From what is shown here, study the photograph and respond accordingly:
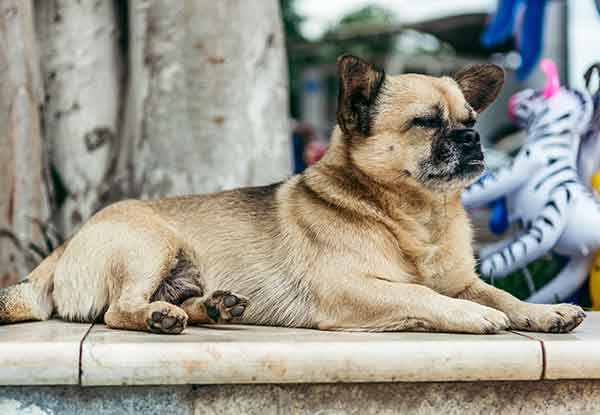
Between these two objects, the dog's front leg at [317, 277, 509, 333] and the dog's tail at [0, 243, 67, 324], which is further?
the dog's tail at [0, 243, 67, 324]

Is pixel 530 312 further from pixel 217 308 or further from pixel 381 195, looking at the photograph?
pixel 217 308

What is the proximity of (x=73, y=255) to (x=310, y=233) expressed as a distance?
101cm

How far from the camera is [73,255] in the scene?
3.32 metres

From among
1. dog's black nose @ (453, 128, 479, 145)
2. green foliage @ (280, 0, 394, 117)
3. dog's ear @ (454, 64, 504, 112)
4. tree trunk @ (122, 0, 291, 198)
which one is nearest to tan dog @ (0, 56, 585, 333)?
dog's black nose @ (453, 128, 479, 145)

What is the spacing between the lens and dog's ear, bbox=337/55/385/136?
320 cm

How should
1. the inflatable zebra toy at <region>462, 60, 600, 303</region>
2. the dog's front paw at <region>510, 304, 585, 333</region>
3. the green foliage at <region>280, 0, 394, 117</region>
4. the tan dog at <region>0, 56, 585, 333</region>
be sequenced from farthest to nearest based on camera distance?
the green foliage at <region>280, 0, 394, 117</region>, the inflatable zebra toy at <region>462, 60, 600, 303</region>, the tan dog at <region>0, 56, 585, 333</region>, the dog's front paw at <region>510, 304, 585, 333</region>

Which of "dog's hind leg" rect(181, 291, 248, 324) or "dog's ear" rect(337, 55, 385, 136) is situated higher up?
"dog's ear" rect(337, 55, 385, 136)

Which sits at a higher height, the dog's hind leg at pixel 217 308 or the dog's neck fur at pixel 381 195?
the dog's neck fur at pixel 381 195

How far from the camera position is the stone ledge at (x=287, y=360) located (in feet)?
8.07

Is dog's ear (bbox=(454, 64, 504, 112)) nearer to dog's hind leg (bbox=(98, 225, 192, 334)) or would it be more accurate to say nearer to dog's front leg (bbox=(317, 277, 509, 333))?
dog's front leg (bbox=(317, 277, 509, 333))

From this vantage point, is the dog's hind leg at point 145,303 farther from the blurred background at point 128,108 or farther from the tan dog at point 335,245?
the blurred background at point 128,108

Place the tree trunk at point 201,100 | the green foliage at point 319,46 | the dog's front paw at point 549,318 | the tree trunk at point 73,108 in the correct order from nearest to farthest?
the dog's front paw at point 549,318 → the tree trunk at point 201,100 → the tree trunk at point 73,108 → the green foliage at point 319,46

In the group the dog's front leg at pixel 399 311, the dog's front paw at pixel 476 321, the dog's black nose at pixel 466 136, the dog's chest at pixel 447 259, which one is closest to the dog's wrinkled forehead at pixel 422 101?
the dog's black nose at pixel 466 136

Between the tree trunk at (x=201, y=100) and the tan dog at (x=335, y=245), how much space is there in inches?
58.8
